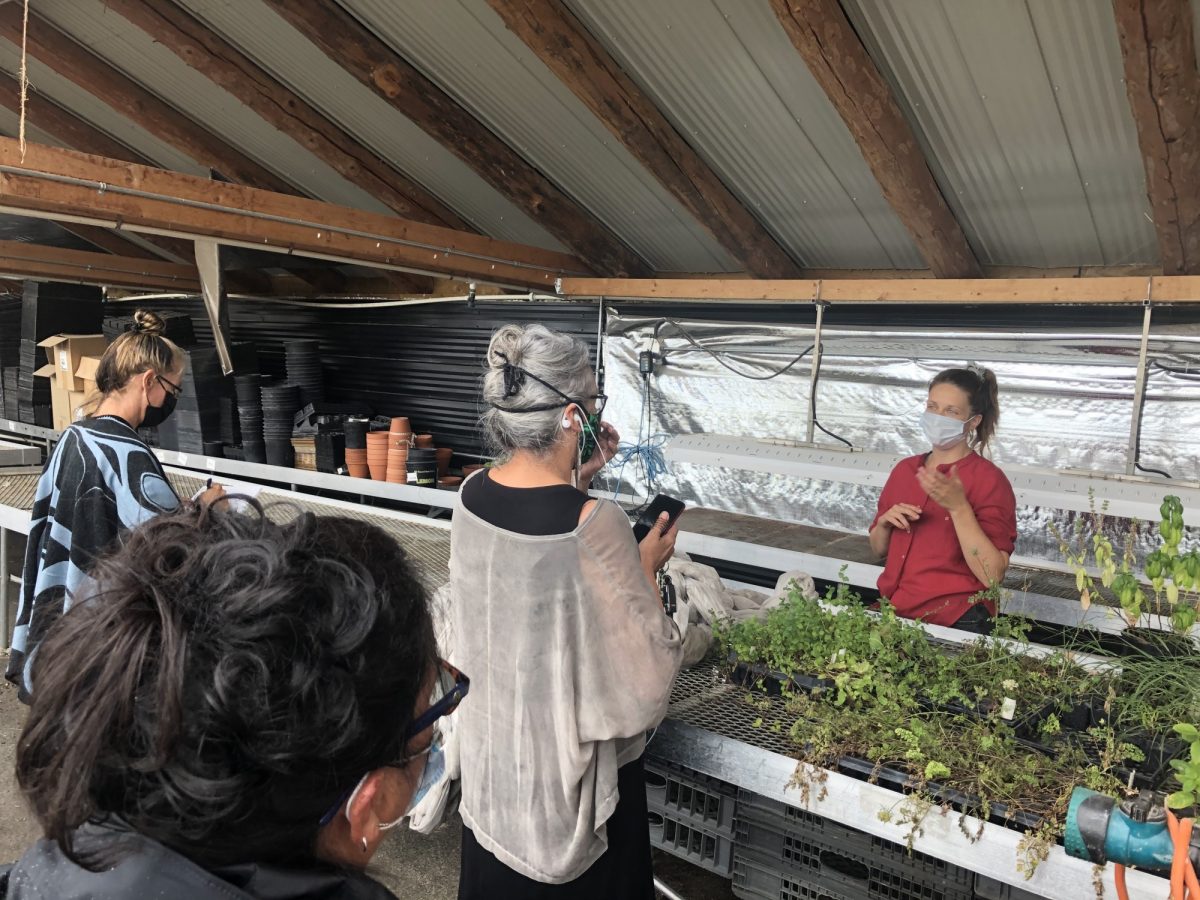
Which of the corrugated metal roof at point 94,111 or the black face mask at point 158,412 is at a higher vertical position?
the corrugated metal roof at point 94,111

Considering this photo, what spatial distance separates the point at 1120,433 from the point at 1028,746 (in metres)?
2.77

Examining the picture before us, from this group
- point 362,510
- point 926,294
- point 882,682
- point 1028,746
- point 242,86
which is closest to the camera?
point 1028,746

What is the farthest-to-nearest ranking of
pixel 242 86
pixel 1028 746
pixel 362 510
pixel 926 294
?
pixel 242 86 → pixel 362 510 → pixel 926 294 → pixel 1028 746

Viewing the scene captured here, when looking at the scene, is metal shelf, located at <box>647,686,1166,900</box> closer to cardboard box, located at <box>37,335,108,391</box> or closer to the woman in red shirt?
the woman in red shirt

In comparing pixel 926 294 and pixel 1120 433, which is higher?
pixel 926 294

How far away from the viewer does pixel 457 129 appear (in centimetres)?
435

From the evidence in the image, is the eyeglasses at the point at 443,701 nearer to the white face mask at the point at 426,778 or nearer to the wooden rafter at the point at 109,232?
the white face mask at the point at 426,778

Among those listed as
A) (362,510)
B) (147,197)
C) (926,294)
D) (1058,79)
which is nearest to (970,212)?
(926,294)

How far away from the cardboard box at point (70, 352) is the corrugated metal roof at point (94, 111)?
57.8 inches

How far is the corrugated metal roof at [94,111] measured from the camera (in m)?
5.10

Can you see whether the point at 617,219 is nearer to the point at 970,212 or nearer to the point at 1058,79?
the point at 970,212

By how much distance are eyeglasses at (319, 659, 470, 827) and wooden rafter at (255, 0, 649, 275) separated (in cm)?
391

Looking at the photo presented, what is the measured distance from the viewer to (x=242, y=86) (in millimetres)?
4480

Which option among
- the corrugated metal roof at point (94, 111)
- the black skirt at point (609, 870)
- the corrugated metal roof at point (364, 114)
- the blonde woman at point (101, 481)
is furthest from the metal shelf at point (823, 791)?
the corrugated metal roof at point (94, 111)
